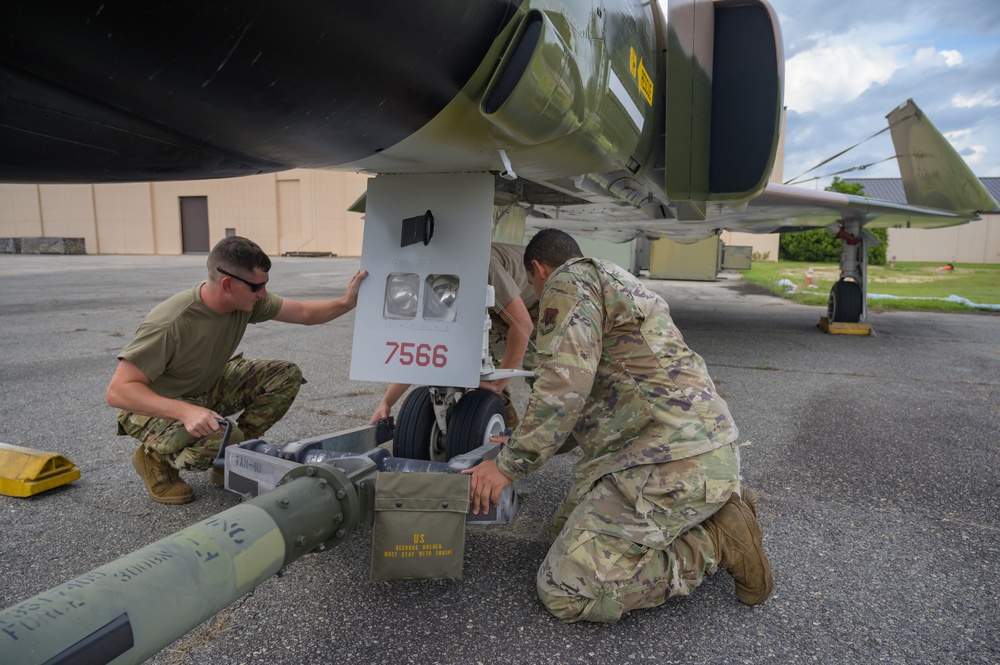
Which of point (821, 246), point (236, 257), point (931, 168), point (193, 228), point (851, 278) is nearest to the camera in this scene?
point (236, 257)

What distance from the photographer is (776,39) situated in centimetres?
275

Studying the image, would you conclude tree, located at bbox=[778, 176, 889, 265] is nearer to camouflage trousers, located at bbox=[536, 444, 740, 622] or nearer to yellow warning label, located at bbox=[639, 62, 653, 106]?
yellow warning label, located at bbox=[639, 62, 653, 106]

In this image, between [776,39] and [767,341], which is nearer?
[776,39]

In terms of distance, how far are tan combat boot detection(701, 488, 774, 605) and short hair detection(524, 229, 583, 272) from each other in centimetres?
97

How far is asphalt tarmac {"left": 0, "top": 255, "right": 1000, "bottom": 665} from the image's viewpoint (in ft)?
5.72

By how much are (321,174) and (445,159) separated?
27.2m

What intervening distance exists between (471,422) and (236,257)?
1.15 metres

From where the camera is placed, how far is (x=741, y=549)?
77.2 inches

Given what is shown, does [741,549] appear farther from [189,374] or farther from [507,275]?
[189,374]

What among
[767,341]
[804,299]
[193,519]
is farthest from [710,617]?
[804,299]

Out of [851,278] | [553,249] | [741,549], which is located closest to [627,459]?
[741,549]

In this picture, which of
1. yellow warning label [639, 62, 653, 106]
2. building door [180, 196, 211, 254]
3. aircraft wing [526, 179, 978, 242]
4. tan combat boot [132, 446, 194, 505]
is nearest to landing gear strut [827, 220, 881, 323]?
aircraft wing [526, 179, 978, 242]

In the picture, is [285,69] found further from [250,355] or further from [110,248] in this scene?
[110,248]

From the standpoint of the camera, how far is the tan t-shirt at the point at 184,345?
2.46m
